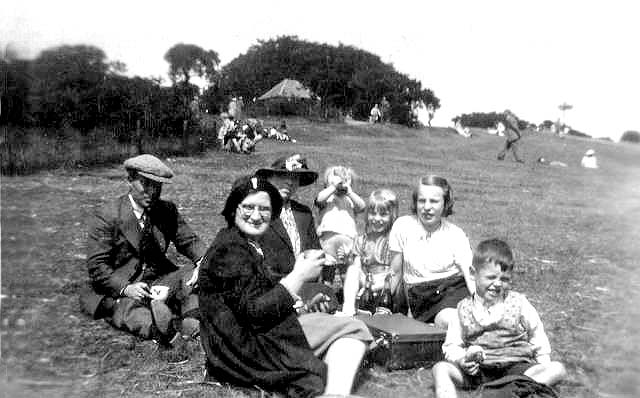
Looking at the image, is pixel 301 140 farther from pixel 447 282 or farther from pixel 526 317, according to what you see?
pixel 526 317

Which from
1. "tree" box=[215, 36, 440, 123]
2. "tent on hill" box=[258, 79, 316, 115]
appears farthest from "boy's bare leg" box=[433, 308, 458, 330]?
"tent on hill" box=[258, 79, 316, 115]

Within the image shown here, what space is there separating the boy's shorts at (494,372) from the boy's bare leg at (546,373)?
2.0 inches

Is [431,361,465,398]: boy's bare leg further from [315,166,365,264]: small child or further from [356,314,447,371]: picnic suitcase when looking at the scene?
[315,166,365,264]: small child

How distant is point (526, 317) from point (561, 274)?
370cm

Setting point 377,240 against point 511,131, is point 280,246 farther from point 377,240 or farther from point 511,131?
point 511,131

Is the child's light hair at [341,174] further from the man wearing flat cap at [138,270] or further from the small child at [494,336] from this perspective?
the small child at [494,336]

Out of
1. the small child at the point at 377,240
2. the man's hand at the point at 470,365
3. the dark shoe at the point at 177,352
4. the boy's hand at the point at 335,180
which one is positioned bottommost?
the dark shoe at the point at 177,352

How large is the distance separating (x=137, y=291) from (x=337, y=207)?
219cm

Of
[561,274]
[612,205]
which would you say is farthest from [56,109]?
[612,205]

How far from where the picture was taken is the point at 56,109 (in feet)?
15.1

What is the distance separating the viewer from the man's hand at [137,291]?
15.4 ft

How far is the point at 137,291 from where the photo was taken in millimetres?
4680

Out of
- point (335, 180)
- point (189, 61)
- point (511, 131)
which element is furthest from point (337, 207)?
point (511, 131)

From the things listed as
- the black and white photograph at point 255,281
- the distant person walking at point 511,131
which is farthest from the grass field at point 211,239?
the distant person walking at point 511,131
